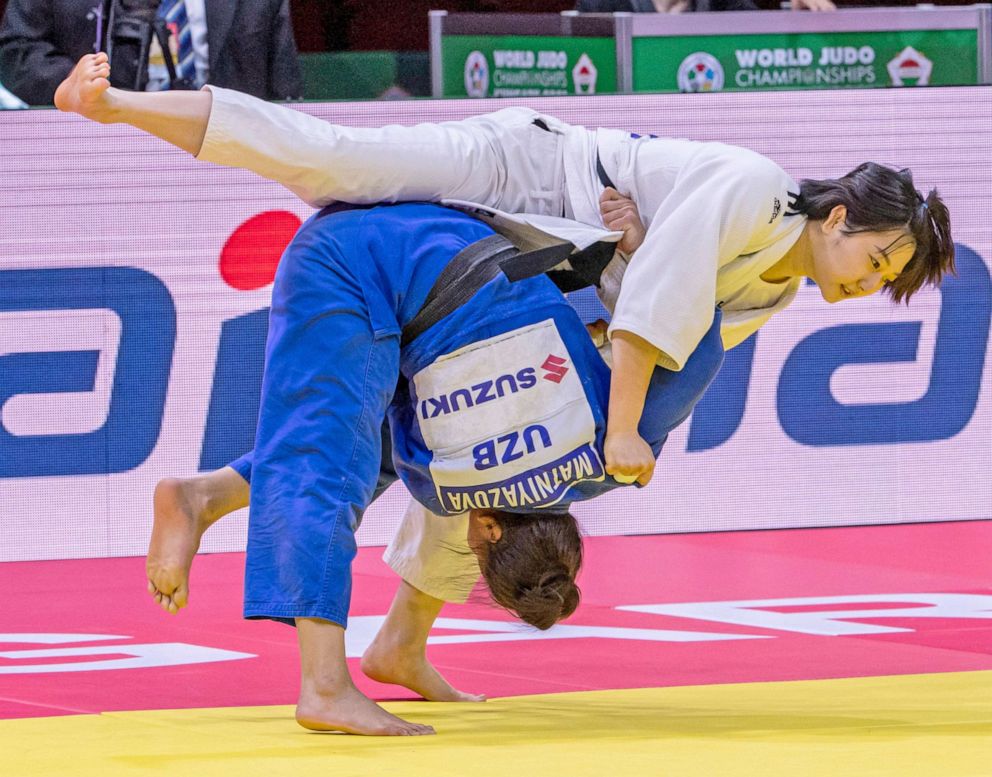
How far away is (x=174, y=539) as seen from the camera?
2.83m

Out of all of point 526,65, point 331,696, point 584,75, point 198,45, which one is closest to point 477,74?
point 526,65

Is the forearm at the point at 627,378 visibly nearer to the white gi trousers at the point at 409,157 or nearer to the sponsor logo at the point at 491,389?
the sponsor logo at the point at 491,389

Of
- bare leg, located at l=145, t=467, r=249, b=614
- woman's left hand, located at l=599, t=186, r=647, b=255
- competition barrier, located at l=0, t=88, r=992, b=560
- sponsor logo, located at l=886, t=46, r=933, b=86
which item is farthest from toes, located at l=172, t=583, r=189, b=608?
sponsor logo, located at l=886, t=46, r=933, b=86

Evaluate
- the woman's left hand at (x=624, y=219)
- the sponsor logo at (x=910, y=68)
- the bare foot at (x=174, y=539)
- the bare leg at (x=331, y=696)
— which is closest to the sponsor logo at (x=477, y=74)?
the sponsor logo at (x=910, y=68)

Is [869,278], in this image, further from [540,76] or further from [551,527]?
[540,76]

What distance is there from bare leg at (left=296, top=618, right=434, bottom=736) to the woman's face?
1.06 meters

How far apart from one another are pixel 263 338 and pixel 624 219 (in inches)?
97.8

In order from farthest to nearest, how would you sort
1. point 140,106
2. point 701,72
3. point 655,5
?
1. point 655,5
2. point 701,72
3. point 140,106

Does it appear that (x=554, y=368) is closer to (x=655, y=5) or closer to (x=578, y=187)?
(x=578, y=187)

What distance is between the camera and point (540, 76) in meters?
5.34

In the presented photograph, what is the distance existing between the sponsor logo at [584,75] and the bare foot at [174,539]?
2.84 metres

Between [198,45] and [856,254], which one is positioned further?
[198,45]

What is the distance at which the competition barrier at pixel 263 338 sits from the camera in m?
5.04

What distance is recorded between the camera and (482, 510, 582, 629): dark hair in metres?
2.67
